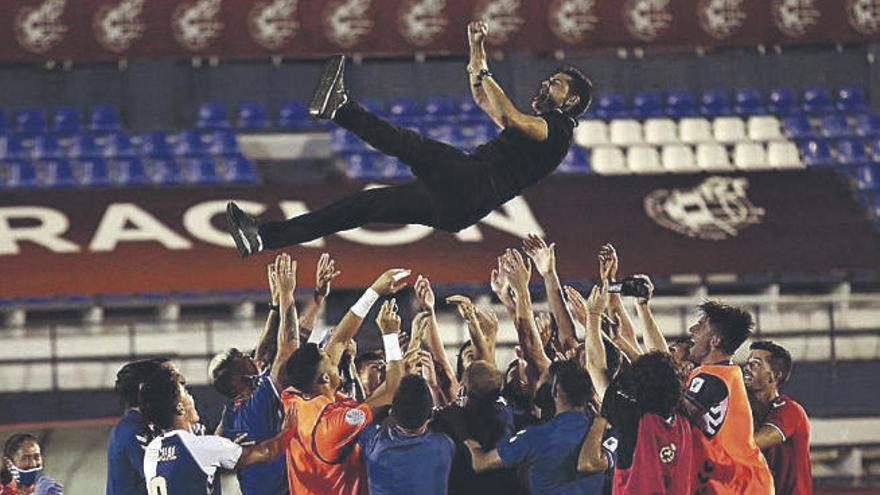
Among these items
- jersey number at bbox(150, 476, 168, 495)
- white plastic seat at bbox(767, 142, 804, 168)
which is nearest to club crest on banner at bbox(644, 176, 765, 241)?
white plastic seat at bbox(767, 142, 804, 168)

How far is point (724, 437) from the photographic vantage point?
7297 mm

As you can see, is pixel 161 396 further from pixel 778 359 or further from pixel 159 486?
pixel 778 359

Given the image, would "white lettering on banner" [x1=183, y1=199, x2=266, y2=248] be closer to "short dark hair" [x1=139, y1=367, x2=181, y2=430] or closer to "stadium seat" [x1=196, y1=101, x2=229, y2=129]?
"stadium seat" [x1=196, y1=101, x2=229, y2=129]

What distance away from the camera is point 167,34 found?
21031 mm

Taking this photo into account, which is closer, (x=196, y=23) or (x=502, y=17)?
(x=196, y=23)

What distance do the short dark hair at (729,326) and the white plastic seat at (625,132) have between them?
13692 mm

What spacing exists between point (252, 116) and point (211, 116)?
541 mm

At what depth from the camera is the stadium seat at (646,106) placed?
70.1 feet

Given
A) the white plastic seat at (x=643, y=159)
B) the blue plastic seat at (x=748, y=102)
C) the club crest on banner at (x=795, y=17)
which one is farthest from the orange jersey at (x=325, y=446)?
the club crest on banner at (x=795, y=17)

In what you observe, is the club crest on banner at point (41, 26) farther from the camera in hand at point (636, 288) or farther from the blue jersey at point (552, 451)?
the blue jersey at point (552, 451)

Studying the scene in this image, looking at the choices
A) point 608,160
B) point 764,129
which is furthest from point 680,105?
point 608,160

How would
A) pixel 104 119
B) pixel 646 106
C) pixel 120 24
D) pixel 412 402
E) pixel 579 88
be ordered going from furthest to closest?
pixel 646 106 → pixel 104 119 → pixel 120 24 → pixel 579 88 → pixel 412 402

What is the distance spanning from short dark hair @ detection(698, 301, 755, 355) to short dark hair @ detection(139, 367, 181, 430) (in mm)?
2421

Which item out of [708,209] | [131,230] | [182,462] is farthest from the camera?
[708,209]
